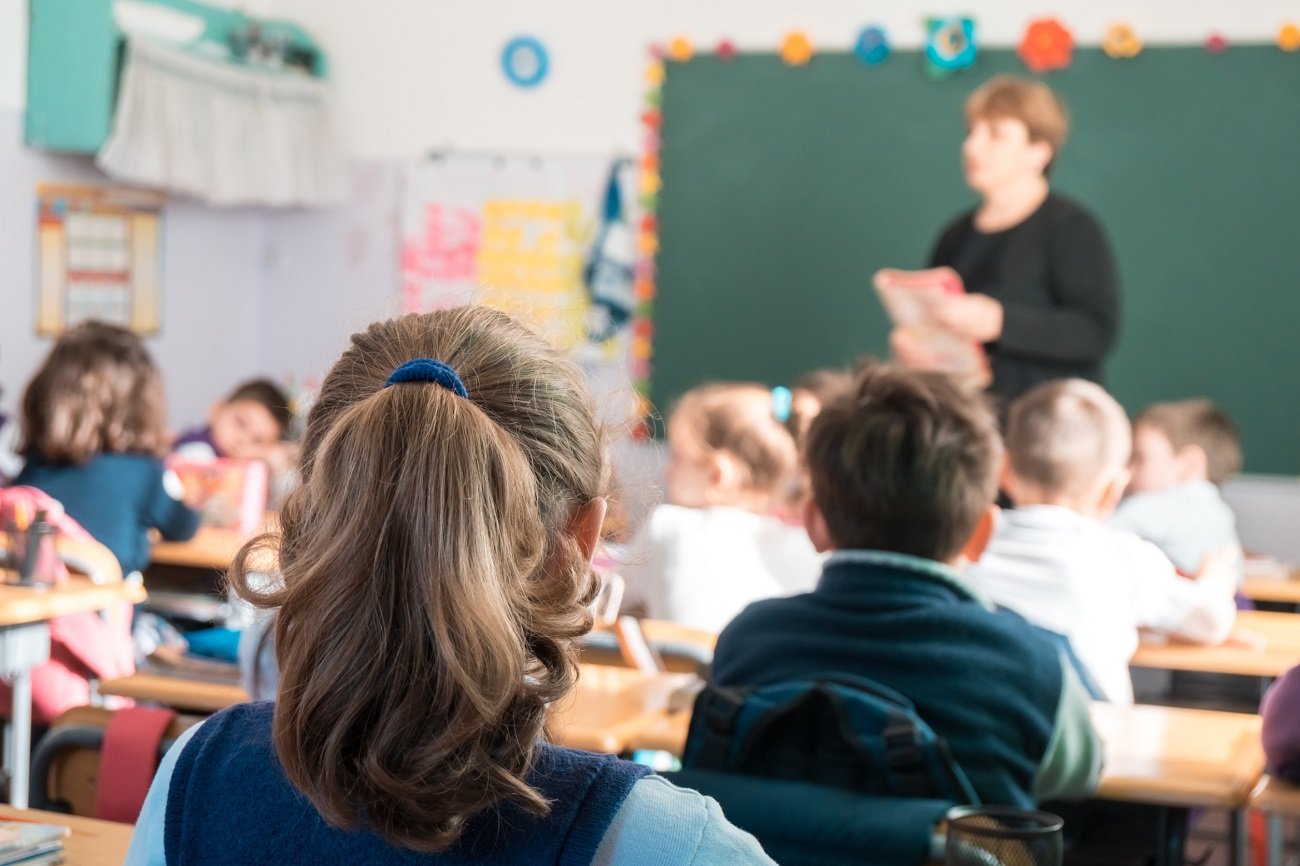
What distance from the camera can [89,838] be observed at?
1471mm

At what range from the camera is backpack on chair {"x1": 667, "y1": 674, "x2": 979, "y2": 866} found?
5.36 feet

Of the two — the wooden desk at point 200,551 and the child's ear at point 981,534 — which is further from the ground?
the child's ear at point 981,534

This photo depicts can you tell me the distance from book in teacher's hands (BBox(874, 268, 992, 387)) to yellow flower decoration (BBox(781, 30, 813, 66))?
5.63 ft

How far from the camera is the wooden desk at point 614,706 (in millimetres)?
2152

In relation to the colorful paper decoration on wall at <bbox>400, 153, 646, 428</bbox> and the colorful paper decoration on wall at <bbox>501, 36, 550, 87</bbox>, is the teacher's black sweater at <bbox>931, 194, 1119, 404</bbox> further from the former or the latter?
the colorful paper decoration on wall at <bbox>501, 36, 550, 87</bbox>

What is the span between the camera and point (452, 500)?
0.92 meters

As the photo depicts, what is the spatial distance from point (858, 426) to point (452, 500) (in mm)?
1264

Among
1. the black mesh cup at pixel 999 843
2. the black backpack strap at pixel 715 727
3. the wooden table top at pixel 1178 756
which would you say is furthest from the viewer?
the wooden table top at pixel 1178 756

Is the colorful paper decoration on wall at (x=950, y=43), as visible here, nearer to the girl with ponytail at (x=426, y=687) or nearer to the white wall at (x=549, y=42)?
the white wall at (x=549, y=42)

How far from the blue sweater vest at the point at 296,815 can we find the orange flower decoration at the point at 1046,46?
16.6ft

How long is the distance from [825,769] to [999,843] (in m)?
0.51

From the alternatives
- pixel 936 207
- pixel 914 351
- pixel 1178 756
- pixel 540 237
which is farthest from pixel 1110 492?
pixel 540 237

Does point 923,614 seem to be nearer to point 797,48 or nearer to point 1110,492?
point 1110,492

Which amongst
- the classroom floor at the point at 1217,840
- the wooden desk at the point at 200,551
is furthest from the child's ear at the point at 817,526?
the wooden desk at the point at 200,551
